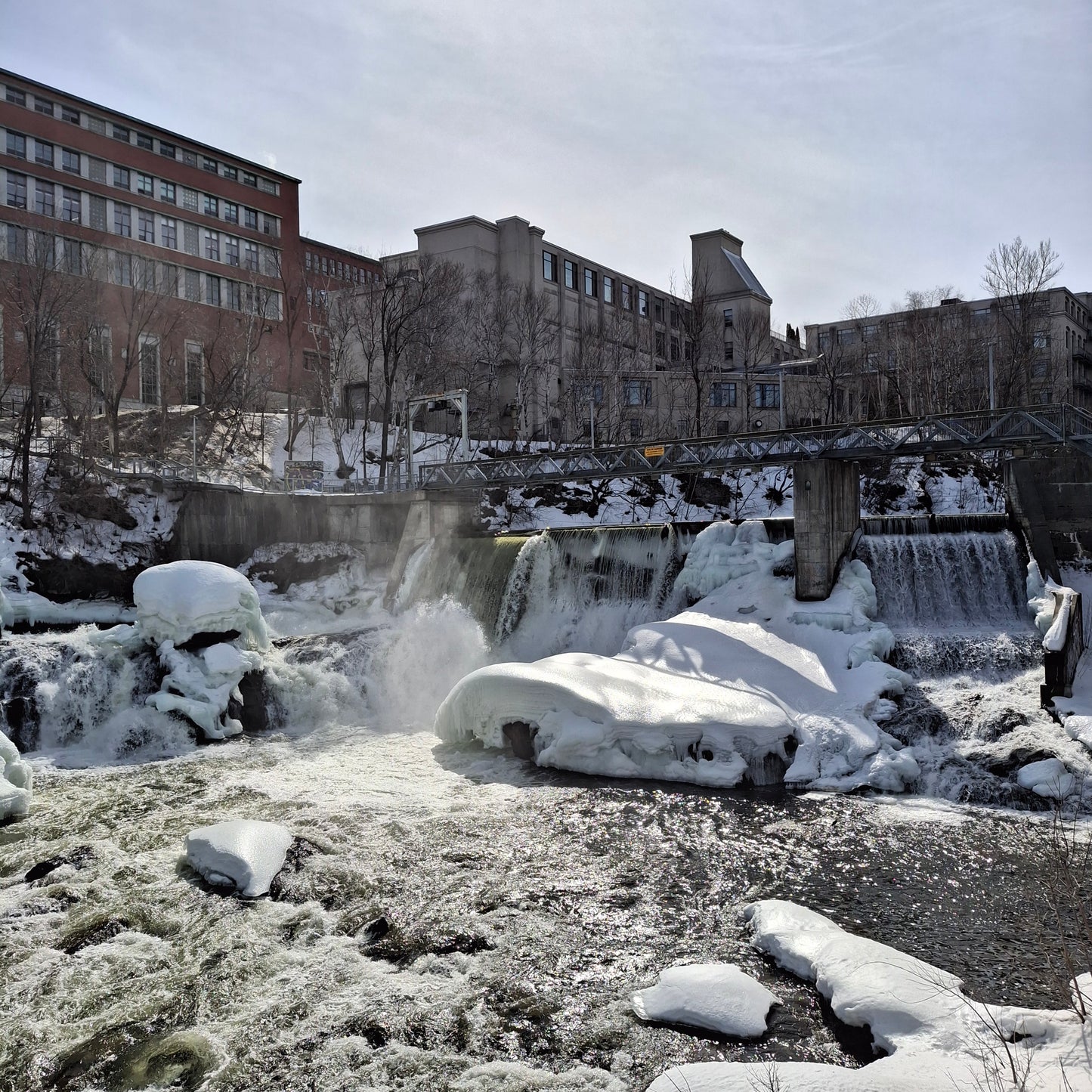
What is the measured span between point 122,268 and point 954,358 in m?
43.9

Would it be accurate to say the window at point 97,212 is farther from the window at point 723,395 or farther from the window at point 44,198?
the window at point 723,395

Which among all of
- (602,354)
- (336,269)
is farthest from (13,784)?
(336,269)

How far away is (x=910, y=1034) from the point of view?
7.13 meters

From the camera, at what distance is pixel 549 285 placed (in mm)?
57000

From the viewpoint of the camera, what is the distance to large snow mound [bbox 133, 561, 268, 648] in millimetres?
19125

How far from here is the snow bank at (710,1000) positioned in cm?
766

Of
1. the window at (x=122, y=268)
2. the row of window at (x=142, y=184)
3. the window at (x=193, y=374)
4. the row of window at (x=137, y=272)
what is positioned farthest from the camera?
the window at (x=193, y=374)

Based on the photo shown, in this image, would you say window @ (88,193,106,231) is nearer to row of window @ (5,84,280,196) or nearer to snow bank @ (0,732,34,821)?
row of window @ (5,84,280,196)

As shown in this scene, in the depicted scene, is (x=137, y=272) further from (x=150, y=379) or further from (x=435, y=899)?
(x=435, y=899)

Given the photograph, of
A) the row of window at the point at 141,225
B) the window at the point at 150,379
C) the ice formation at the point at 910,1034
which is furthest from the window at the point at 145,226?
the ice formation at the point at 910,1034

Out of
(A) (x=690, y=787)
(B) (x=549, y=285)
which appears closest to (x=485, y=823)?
(A) (x=690, y=787)

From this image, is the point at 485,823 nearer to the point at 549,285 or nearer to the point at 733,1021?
the point at 733,1021

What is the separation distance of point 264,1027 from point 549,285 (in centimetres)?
5375

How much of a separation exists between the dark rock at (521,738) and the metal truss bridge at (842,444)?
1075 cm
